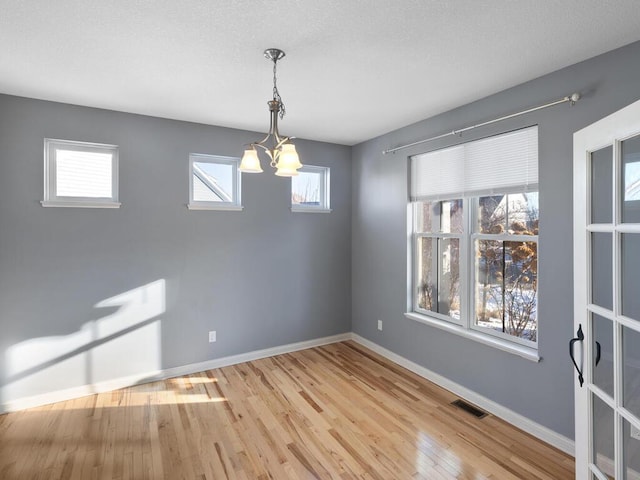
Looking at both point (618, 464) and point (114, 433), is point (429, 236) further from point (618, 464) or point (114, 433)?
point (114, 433)

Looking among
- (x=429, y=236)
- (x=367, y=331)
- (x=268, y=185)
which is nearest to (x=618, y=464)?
(x=429, y=236)

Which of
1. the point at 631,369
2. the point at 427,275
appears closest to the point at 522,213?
the point at 427,275

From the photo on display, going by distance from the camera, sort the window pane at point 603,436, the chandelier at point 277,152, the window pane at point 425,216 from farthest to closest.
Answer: the window pane at point 425,216 → the chandelier at point 277,152 → the window pane at point 603,436

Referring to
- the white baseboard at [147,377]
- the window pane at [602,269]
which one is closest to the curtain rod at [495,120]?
the window pane at [602,269]

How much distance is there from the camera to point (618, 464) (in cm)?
136

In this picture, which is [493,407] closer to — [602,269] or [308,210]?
[602,269]

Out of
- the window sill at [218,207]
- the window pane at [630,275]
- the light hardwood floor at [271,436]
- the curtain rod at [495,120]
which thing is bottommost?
the light hardwood floor at [271,436]

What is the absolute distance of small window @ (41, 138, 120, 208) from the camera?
290 centimetres

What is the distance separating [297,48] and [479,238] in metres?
2.13

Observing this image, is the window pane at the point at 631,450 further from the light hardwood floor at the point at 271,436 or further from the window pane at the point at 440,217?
the window pane at the point at 440,217

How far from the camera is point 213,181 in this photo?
12.0 ft

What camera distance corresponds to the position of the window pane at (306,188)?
4.12 meters

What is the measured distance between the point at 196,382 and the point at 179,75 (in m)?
2.75

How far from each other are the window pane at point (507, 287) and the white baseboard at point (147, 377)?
6.90ft
